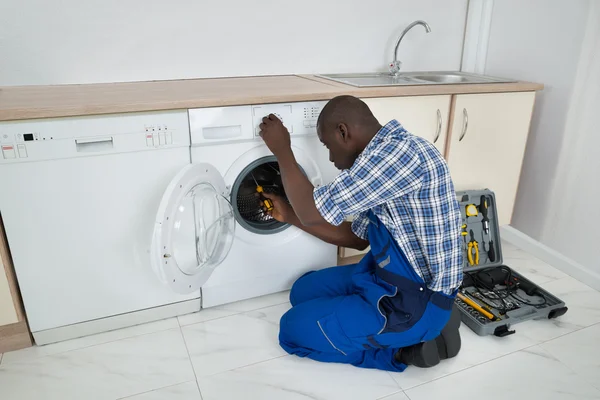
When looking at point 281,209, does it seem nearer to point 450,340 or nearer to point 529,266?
point 450,340

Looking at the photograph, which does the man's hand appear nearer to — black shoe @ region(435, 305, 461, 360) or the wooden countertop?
the wooden countertop

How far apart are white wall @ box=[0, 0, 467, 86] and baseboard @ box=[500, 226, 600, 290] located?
1.12 m

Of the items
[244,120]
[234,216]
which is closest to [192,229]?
[234,216]

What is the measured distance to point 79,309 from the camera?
1.76 metres

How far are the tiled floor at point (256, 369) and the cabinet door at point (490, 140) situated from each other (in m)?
0.79

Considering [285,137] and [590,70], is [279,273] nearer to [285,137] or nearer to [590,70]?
[285,137]

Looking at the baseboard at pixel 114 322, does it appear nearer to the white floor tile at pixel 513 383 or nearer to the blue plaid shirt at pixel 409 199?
the blue plaid shirt at pixel 409 199

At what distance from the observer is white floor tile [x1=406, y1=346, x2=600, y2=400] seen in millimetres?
1564

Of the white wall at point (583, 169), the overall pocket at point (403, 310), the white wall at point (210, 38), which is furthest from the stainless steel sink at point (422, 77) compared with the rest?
the overall pocket at point (403, 310)

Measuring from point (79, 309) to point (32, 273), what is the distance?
0.23 m

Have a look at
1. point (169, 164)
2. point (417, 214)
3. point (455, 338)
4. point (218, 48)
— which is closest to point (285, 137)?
point (169, 164)

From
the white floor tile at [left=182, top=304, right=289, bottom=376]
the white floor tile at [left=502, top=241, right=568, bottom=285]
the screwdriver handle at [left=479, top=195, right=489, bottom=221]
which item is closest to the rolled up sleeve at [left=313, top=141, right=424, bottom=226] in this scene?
the white floor tile at [left=182, top=304, right=289, bottom=376]

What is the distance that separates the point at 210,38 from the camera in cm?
226

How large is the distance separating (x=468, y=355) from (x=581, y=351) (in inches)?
18.3
